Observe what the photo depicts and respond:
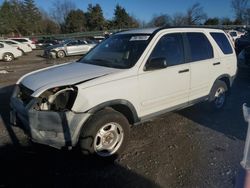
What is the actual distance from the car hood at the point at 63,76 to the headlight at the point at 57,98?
9 cm

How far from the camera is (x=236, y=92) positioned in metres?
8.12

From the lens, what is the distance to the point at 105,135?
3979mm

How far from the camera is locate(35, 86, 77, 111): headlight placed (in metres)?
3.66

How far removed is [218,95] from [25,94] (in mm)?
4002

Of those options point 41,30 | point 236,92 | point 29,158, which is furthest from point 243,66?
point 41,30

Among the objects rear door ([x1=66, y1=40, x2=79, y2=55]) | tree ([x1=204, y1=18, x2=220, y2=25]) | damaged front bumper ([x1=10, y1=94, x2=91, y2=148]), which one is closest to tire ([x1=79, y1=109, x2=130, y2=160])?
damaged front bumper ([x1=10, y1=94, x2=91, y2=148])

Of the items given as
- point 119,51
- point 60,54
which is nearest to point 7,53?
point 60,54

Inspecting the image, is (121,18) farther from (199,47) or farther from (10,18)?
(199,47)

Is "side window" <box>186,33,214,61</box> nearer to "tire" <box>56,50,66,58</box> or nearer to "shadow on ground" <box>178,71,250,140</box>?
"shadow on ground" <box>178,71,250,140</box>

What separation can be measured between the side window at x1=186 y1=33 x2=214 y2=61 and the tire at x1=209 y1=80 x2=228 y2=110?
677 mm

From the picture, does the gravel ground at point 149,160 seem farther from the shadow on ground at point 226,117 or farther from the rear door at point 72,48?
the rear door at point 72,48

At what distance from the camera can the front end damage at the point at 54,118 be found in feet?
11.6

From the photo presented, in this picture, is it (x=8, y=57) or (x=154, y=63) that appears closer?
(x=154, y=63)

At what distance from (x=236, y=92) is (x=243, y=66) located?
4837mm
